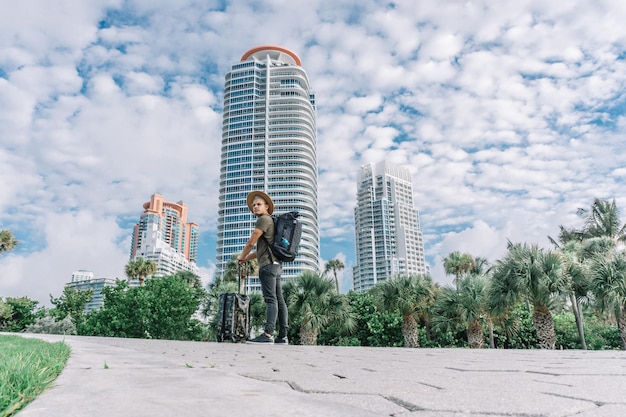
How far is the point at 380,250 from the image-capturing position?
15575cm

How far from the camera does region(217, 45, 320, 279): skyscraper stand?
11200cm

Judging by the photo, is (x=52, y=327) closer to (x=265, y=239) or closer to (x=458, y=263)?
(x=265, y=239)

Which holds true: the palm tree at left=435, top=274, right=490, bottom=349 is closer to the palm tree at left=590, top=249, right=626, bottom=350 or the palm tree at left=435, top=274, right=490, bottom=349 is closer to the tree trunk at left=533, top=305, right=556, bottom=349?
the tree trunk at left=533, top=305, right=556, bottom=349

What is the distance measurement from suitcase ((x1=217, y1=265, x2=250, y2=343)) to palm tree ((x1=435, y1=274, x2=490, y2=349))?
38.9 ft

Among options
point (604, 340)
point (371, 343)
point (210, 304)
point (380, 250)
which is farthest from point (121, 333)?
point (380, 250)

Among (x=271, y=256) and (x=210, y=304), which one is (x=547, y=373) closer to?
(x=271, y=256)

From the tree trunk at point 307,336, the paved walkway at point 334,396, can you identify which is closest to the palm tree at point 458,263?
the tree trunk at point 307,336

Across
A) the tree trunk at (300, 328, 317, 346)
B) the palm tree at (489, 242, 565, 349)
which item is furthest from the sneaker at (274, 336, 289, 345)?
the tree trunk at (300, 328, 317, 346)

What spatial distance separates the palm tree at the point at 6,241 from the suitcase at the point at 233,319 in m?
29.8

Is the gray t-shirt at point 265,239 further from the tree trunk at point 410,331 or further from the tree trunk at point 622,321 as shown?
the tree trunk at point 410,331

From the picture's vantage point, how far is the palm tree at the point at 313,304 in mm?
18938

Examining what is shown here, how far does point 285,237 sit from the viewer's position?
6.45 metres

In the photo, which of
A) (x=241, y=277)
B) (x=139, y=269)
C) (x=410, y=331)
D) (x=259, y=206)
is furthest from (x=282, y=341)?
(x=139, y=269)

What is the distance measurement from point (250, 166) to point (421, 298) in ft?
330
